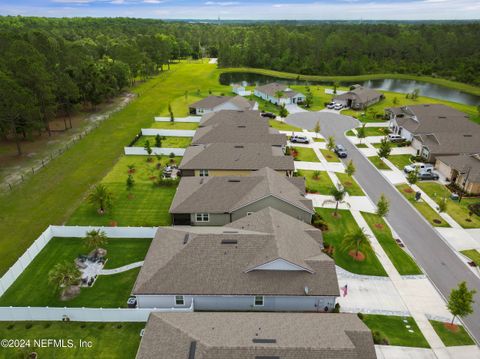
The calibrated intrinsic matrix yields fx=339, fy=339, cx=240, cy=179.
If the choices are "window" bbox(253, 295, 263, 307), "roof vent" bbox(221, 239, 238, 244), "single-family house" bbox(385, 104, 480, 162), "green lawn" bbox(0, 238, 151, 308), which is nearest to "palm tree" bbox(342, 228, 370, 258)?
"window" bbox(253, 295, 263, 307)

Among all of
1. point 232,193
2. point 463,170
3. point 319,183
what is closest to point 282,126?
point 319,183

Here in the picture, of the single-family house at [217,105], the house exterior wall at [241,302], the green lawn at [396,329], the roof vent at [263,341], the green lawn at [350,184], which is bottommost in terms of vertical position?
the green lawn at [396,329]

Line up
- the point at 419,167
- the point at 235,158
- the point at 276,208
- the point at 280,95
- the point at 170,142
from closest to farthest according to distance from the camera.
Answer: the point at 276,208 → the point at 235,158 → the point at 419,167 → the point at 170,142 → the point at 280,95

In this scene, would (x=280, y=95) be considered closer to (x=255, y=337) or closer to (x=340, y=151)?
(x=340, y=151)

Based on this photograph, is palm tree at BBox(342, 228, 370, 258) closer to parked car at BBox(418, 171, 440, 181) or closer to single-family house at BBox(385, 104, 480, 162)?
parked car at BBox(418, 171, 440, 181)

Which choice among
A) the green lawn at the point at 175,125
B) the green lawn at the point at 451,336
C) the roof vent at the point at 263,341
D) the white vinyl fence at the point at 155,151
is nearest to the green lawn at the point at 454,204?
the green lawn at the point at 451,336

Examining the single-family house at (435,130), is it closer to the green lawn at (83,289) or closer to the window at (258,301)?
the window at (258,301)
